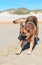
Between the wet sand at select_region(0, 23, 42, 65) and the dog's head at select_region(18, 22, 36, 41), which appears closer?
the wet sand at select_region(0, 23, 42, 65)

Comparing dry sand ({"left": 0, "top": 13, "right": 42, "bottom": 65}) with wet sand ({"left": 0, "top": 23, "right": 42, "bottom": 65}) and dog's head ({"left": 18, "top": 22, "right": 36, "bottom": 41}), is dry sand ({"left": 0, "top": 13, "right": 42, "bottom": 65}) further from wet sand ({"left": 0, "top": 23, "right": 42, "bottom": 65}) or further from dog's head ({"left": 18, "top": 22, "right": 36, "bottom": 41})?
dog's head ({"left": 18, "top": 22, "right": 36, "bottom": 41})

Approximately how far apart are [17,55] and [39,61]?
103 cm

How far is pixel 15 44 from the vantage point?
998cm

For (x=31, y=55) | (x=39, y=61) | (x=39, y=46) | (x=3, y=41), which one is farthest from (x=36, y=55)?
(x=3, y=41)

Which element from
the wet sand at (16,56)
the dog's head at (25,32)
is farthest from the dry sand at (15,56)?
the dog's head at (25,32)

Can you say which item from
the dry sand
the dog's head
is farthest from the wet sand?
the dog's head

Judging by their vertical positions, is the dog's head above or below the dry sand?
above

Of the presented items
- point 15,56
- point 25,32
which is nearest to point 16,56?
point 15,56

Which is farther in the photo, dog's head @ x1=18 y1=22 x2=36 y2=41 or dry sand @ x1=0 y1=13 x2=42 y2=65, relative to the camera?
dog's head @ x1=18 y1=22 x2=36 y2=41

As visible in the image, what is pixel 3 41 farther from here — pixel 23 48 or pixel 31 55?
pixel 31 55

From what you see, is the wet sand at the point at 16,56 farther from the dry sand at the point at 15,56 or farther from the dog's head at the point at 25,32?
the dog's head at the point at 25,32

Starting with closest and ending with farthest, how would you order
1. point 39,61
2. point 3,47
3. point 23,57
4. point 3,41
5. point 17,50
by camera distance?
1. point 39,61
2. point 23,57
3. point 17,50
4. point 3,47
5. point 3,41

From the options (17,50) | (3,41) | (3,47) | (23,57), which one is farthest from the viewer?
(3,41)

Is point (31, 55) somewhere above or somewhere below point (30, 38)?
below
